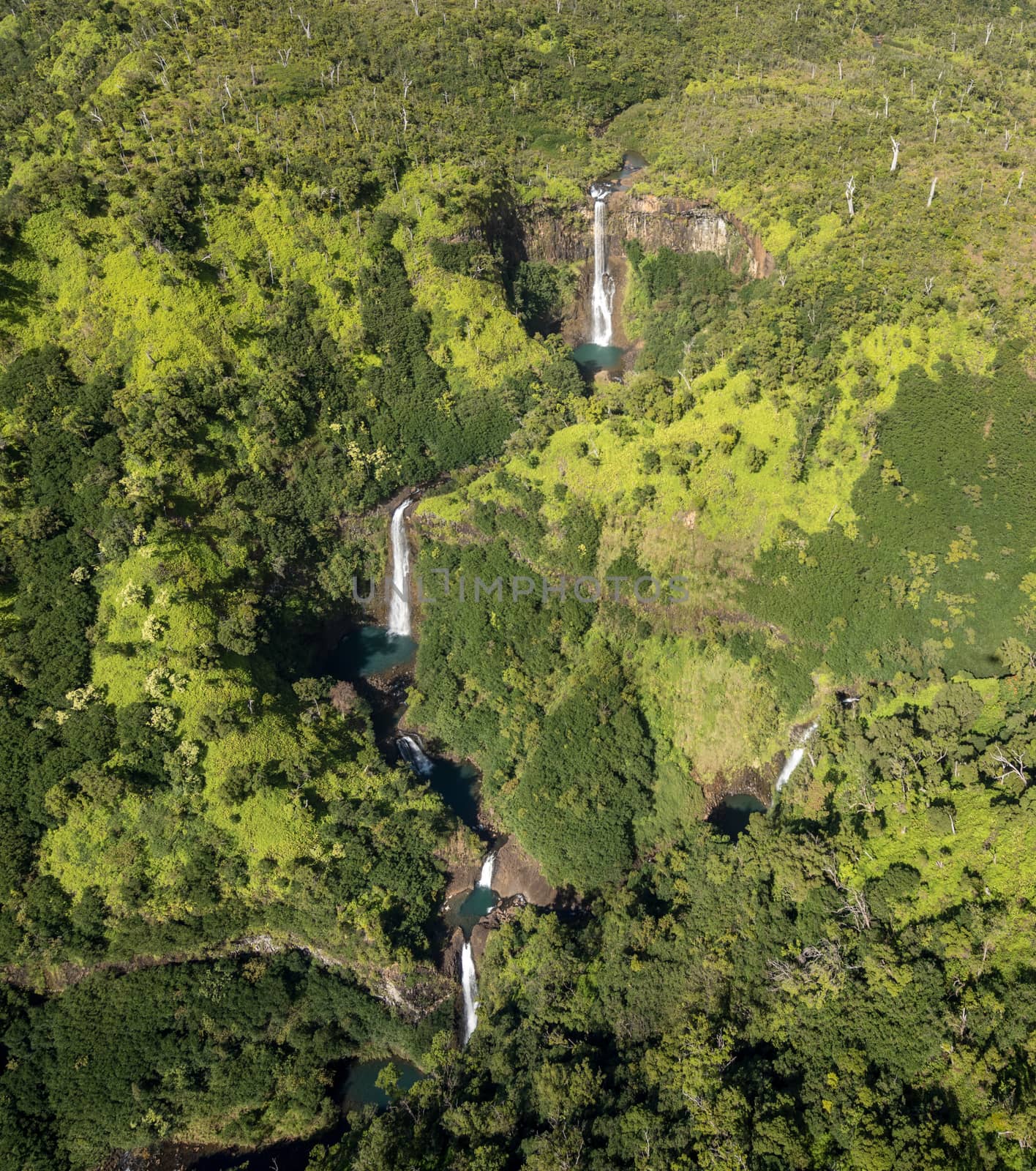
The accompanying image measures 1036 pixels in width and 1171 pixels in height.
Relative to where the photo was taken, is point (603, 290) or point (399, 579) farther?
point (603, 290)

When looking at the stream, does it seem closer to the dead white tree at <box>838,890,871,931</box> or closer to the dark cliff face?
the dark cliff face

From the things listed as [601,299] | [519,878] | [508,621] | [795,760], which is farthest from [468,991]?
[601,299]

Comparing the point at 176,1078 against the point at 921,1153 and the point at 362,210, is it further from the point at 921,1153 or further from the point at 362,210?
the point at 362,210

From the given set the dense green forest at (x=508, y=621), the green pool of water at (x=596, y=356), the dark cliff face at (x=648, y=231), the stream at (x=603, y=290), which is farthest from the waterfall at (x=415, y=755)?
the dark cliff face at (x=648, y=231)

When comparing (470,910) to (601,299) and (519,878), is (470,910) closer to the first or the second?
(519,878)

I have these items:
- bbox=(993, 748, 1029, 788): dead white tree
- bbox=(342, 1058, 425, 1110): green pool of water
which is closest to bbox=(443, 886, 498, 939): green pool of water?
bbox=(342, 1058, 425, 1110): green pool of water

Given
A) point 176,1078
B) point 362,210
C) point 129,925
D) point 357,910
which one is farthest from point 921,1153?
point 362,210

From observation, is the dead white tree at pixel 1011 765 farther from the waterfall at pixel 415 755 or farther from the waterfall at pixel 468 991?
the waterfall at pixel 415 755
